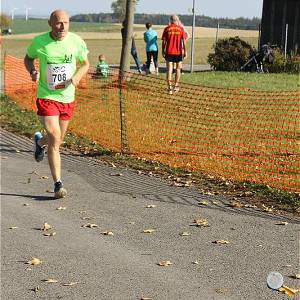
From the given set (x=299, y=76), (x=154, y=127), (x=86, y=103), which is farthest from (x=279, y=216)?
(x=299, y=76)

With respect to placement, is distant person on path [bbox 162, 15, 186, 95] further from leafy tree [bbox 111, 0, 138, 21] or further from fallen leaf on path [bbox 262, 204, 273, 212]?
fallen leaf on path [bbox 262, 204, 273, 212]

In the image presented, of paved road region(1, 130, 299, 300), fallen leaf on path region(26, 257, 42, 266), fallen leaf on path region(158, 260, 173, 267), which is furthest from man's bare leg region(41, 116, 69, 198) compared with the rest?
fallen leaf on path region(158, 260, 173, 267)

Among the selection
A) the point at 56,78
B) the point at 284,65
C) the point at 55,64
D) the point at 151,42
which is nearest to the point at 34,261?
the point at 56,78

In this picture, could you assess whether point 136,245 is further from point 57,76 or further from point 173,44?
point 173,44

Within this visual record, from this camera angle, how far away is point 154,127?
11.7 m

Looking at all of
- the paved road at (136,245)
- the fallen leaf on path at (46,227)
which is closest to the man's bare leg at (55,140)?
the paved road at (136,245)

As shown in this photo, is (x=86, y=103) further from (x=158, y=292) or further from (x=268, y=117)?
(x=158, y=292)

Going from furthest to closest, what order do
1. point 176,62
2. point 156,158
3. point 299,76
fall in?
point 299,76, point 176,62, point 156,158

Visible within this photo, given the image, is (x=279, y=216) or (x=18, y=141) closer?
(x=279, y=216)

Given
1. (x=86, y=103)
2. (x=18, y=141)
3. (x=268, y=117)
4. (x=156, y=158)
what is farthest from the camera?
(x=86, y=103)

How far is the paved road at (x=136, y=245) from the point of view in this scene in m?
4.56

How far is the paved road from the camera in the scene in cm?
456

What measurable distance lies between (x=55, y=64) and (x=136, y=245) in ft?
8.02

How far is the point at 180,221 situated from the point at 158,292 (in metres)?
1.75
